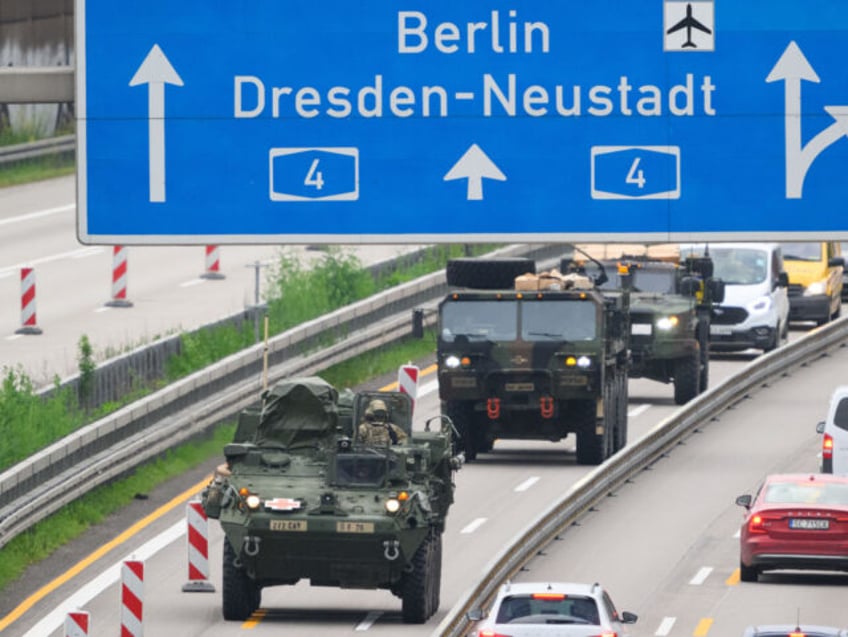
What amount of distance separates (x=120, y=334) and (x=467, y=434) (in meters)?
7.58

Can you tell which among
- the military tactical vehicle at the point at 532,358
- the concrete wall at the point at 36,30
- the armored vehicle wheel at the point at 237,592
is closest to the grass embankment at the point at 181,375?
the armored vehicle wheel at the point at 237,592

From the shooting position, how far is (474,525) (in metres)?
34.2

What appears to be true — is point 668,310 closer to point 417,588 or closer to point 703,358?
point 703,358

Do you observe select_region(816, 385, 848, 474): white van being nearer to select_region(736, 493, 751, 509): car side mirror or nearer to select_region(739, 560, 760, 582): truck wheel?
select_region(736, 493, 751, 509): car side mirror

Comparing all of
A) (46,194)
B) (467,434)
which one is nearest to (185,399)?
(467,434)

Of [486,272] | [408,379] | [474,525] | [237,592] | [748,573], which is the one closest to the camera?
[237,592]

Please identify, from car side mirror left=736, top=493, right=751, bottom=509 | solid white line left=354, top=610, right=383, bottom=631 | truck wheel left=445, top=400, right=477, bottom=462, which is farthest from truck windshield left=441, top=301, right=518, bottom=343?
solid white line left=354, top=610, right=383, bottom=631

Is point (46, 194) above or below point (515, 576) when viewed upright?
above

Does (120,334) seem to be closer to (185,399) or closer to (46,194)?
(185,399)

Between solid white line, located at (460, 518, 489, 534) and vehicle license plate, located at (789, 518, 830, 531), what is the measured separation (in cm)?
479

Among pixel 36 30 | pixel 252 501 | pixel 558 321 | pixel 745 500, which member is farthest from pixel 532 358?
pixel 36 30

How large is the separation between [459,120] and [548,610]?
30.6 ft

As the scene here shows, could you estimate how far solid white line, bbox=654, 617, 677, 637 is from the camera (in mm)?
27938

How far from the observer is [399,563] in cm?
2750
